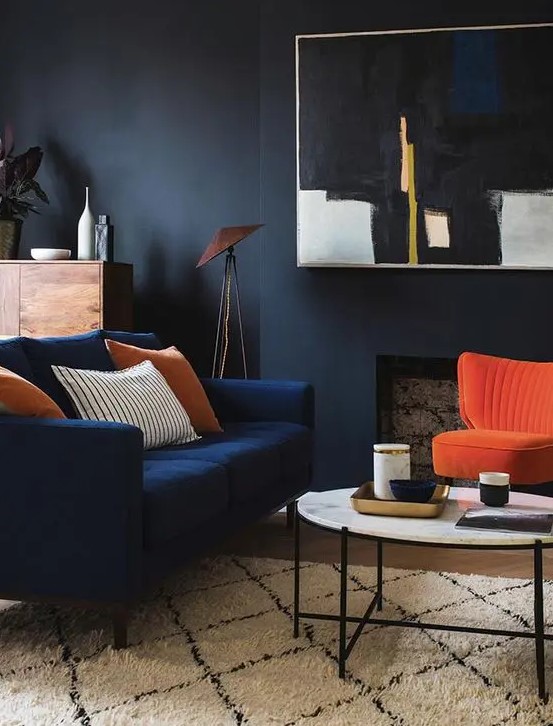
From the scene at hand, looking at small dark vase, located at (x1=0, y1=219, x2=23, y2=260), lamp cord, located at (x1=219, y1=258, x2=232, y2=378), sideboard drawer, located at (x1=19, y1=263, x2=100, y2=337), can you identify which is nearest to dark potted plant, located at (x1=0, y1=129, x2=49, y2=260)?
small dark vase, located at (x1=0, y1=219, x2=23, y2=260)

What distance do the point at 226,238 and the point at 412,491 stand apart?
2613 millimetres

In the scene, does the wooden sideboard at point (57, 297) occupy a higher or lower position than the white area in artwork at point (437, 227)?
lower

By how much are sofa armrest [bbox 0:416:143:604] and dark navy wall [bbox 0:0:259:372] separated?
9.20ft

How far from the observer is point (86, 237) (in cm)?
574

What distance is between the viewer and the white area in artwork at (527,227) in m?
5.11

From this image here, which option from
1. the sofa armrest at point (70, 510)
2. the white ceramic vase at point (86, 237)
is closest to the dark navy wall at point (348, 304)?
the white ceramic vase at point (86, 237)

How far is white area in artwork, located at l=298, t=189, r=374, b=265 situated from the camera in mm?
5398

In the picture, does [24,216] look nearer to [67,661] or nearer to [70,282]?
[70,282]

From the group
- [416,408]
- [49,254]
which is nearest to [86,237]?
[49,254]

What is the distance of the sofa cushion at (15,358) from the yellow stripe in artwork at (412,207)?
2.20m

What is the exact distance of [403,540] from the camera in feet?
9.37

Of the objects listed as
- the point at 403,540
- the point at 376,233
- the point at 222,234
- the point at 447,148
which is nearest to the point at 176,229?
the point at 222,234

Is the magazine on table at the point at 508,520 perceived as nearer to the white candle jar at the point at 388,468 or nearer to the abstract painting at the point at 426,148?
the white candle jar at the point at 388,468

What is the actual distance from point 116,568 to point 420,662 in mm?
908
